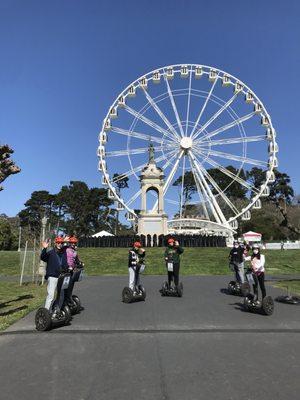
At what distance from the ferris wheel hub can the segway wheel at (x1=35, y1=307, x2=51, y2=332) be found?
4326cm

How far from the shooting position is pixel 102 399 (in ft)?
16.8

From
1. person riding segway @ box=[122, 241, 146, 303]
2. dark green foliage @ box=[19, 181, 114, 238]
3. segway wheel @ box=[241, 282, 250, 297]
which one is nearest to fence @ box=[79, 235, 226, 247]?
segway wheel @ box=[241, 282, 250, 297]

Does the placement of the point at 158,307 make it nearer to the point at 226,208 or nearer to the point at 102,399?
the point at 102,399

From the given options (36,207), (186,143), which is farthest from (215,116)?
(36,207)

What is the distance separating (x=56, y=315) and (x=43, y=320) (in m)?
0.36

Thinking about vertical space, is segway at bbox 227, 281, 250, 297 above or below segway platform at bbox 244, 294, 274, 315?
above

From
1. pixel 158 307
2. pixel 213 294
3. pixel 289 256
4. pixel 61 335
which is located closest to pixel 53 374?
pixel 61 335

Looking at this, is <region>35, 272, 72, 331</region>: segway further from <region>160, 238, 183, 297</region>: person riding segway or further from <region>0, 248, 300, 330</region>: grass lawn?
<region>0, 248, 300, 330</region>: grass lawn

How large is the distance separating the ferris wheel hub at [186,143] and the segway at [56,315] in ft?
140

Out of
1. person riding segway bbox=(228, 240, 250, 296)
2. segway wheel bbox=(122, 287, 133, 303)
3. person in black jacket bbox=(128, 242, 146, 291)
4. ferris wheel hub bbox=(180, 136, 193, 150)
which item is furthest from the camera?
ferris wheel hub bbox=(180, 136, 193, 150)

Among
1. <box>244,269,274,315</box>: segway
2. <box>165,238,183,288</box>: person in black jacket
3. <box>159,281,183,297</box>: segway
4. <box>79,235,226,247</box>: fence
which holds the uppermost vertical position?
<box>79,235,226,247</box>: fence

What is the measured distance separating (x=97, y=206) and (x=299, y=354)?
9179cm

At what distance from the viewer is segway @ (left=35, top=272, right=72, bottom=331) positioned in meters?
8.90

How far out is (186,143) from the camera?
51156 mm
